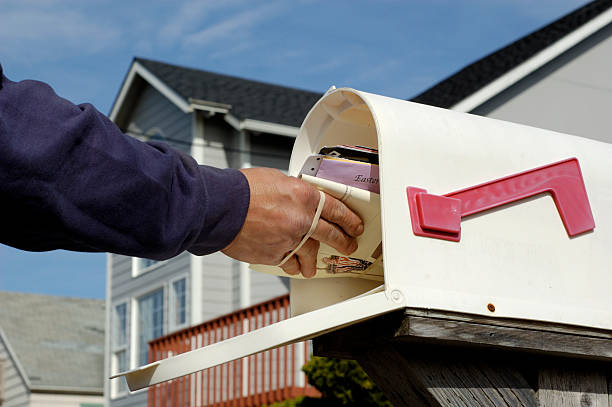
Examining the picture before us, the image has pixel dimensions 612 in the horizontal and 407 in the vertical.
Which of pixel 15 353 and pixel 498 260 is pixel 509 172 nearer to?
pixel 498 260

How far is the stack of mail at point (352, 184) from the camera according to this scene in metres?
1.75

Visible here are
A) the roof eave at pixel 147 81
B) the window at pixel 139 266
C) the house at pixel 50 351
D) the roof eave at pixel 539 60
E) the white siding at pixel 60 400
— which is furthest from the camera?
the house at pixel 50 351

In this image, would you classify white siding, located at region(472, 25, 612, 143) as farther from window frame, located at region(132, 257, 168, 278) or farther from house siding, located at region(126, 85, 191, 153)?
window frame, located at region(132, 257, 168, 278)

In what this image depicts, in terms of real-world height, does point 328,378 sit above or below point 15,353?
below

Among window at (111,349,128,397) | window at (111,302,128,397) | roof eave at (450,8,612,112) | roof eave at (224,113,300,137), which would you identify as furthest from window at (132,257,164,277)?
roof eave at (450,8,612,112)

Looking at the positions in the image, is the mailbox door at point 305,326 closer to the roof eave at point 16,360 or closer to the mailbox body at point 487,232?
the mailbox body at point 487,232

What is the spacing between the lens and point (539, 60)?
7.66 meters

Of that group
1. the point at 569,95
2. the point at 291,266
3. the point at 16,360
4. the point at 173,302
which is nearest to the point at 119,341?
the point at 173,302

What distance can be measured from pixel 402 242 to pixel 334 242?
21 centimetres

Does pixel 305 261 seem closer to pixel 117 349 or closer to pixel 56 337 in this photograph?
pixel 117 349

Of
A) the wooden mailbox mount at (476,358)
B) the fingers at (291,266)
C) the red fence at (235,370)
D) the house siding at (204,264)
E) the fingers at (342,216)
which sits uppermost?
the house siding at (204,264)

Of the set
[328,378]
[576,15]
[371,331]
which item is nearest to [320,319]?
[371,331]

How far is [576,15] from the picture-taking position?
8.70 metres

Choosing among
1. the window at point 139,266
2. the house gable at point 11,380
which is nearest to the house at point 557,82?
the window at point 139,266
